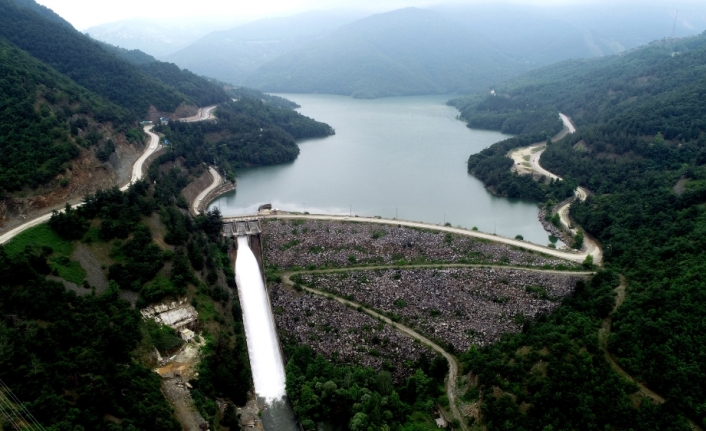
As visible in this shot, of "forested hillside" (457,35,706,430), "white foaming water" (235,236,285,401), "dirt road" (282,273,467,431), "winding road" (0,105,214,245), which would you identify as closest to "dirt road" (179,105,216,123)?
"winding road" (0,105,214,245)

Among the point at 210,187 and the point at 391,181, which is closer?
the point at 210,187

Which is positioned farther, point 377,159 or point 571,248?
point 377,159

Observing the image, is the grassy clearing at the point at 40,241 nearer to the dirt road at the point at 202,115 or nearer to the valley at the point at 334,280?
the valley at the point at 334,280

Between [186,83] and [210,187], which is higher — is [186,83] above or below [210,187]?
above

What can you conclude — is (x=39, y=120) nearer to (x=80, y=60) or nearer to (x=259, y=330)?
(x=259, y=330)

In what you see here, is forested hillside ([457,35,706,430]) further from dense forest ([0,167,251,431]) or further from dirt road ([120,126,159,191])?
dirt road ([120,126,159,191])

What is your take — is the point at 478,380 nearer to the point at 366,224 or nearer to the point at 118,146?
the point at 366,224

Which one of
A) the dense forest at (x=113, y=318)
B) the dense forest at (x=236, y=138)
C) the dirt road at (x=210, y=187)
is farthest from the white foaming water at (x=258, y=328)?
the dense forest at (x=236, y=138)

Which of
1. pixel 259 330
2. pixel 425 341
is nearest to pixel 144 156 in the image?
pixel 259 330

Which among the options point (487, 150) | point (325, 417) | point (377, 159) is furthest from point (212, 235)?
point (487, 150)
